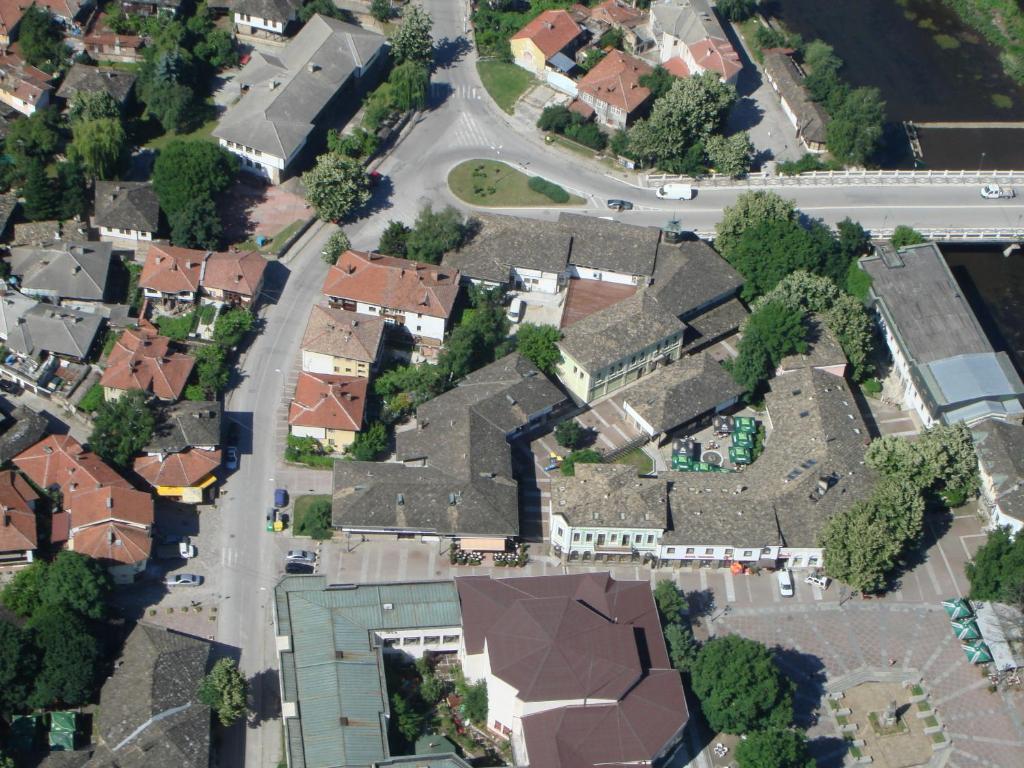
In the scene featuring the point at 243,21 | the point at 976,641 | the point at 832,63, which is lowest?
the point at 976,641

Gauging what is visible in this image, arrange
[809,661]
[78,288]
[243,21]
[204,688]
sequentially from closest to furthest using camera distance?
[204,688]
[809,661]
[78,288]
[243,21]

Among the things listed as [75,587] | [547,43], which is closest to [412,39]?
[547,43]

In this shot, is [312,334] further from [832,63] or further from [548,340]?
[832,63]

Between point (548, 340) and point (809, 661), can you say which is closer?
point (809, 661)

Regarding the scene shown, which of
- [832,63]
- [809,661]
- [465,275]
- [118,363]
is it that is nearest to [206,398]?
[118,363]

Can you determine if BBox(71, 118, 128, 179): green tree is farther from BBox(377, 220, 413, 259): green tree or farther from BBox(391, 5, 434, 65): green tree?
BBox(391, 5, 434, 65): green tree
